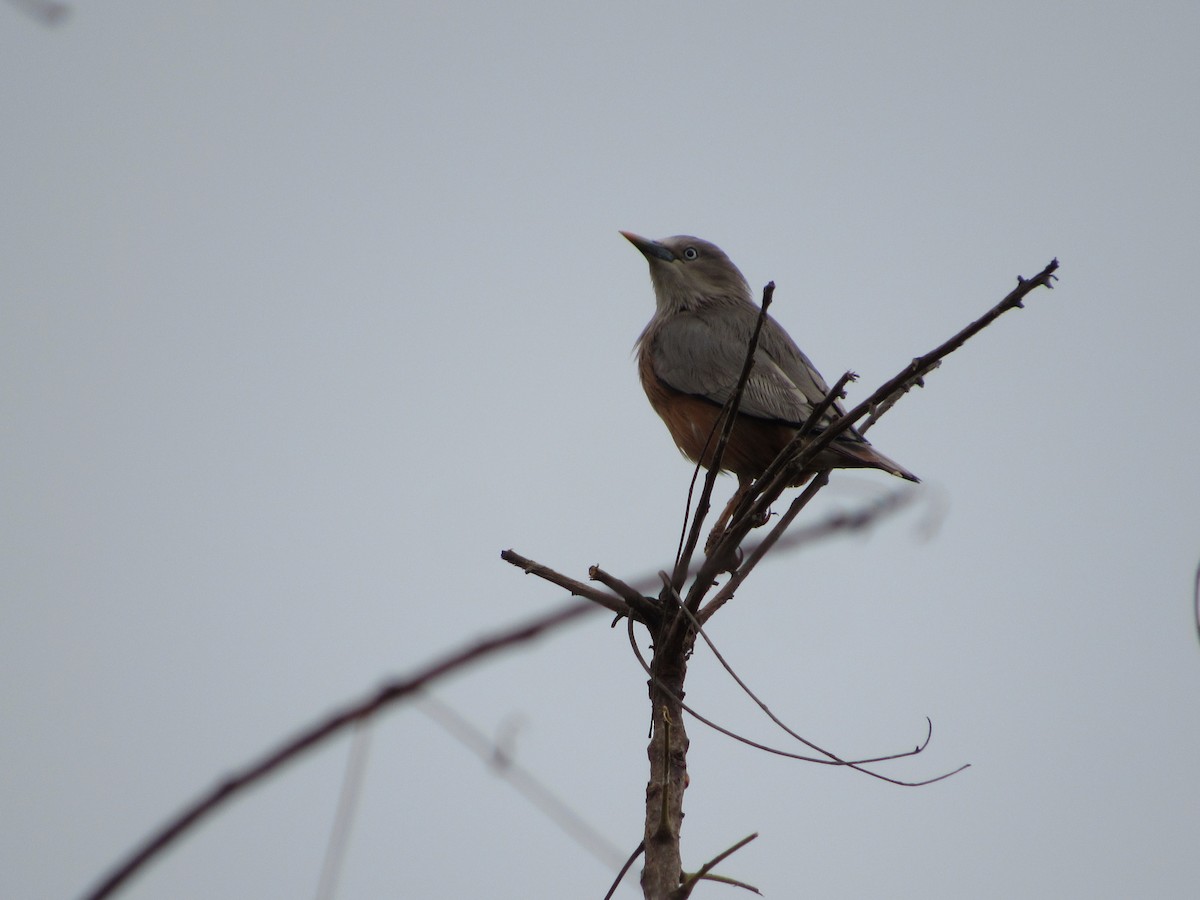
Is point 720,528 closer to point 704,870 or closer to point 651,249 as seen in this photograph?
point 704,870

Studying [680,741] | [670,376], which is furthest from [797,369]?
[680,741]

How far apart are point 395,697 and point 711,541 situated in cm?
323

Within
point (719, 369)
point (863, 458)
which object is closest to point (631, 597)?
point (863, 458)

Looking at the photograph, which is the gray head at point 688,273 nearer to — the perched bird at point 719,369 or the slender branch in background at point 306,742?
the perched bird at point 719,369

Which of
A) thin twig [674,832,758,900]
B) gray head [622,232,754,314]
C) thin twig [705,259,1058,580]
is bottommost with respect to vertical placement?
thin twig [674,832,758,900]

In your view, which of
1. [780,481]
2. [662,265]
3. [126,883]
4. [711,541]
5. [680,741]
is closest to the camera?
[126,883]

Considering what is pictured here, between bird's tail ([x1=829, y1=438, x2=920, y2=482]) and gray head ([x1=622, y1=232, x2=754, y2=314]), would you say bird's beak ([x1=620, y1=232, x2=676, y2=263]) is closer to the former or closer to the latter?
gray head ([x1=622, y1=232, x2=754, y2=314])

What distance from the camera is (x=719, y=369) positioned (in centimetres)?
656

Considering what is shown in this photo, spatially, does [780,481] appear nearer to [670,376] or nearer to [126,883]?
[126,883]

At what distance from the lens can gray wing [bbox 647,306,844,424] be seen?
20.0 feet

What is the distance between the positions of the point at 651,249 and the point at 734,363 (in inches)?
69.6

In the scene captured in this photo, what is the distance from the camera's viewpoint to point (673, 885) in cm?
293

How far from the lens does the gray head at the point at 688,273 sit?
785 cm

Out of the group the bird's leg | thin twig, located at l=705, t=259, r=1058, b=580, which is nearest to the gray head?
the bird's leg
